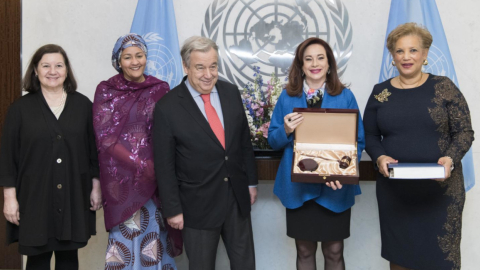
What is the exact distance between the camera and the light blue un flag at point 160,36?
312 centimetres

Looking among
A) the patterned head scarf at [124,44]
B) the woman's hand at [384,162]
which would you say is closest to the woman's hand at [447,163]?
the woman's hand at [384,162]

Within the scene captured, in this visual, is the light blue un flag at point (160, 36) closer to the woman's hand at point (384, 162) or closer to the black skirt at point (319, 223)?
the black skirt at point (319, 223)

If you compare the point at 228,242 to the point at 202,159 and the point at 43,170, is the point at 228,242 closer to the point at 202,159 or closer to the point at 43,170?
the point at 202,159

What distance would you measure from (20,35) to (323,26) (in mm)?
2393

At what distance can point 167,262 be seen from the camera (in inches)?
95.4

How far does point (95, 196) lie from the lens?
94.3 inches

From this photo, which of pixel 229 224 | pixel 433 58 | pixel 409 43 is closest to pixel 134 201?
pixel 229 224

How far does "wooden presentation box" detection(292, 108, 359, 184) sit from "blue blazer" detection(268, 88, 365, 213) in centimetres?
11

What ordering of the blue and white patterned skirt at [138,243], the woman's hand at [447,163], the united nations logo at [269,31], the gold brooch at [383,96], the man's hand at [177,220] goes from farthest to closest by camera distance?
the united nations logo at [269,31] < the blue and white patterned skirt at [138,243] < the gold brooch at [383,96] < the man's hand at [177,220] < the woman's hand at [447,163]

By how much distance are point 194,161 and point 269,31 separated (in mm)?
1636

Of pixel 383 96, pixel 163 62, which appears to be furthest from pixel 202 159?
pixel 163 62

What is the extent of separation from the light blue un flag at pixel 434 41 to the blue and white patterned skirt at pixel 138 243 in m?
1.88

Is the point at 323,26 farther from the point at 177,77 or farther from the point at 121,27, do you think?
the point at 121,27

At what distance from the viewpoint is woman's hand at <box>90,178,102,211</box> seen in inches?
94.3
